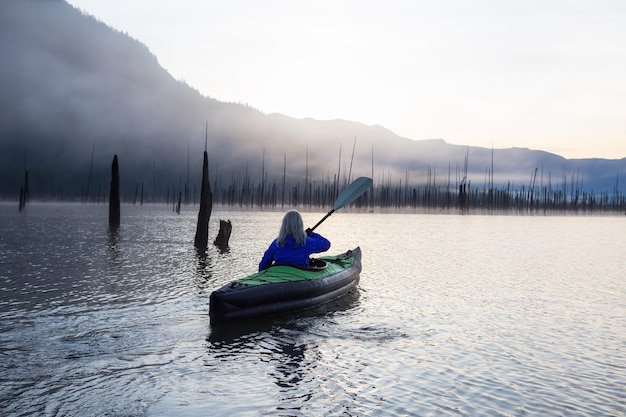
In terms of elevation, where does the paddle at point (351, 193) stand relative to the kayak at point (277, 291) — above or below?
above

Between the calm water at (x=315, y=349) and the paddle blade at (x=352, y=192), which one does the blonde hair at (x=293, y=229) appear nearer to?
the calm water at (x=315, y=349)

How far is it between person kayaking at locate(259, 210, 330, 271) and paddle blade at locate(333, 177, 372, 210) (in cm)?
506

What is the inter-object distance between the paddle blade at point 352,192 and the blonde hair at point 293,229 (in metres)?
5.19

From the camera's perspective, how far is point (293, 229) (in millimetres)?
11273

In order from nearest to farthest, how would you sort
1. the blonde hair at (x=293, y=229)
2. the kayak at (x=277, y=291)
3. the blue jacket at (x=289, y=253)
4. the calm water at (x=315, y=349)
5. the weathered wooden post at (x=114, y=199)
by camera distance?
the calm water at (x=315, y=349), the kayak at (x=277, y=291), the blonde hair at (x=293, y=229), the blue jacket at (x=289, y=253), the weathered wooden post at (x=114, y=199)

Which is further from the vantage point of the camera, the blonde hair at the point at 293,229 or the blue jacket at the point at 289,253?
the blue jacket at the point at 289,253

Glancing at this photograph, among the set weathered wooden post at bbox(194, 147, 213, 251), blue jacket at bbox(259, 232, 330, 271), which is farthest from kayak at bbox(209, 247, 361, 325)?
weathered wooden post at bbox(194, 147, 213, 251)

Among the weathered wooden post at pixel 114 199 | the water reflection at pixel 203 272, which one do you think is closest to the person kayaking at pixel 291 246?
the water reflection at pixel 203 272

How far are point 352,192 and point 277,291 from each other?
741cm

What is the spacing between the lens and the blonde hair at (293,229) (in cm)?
1120

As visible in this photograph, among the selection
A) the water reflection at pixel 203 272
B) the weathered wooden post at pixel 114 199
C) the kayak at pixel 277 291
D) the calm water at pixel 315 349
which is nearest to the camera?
the calm water at pixel 315 349

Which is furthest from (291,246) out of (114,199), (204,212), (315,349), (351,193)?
(114,199)

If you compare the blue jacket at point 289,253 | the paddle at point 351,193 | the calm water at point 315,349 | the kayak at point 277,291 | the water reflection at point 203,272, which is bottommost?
the calm water at point 315,349

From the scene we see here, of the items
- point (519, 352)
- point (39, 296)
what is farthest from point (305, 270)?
point (39, 296)
